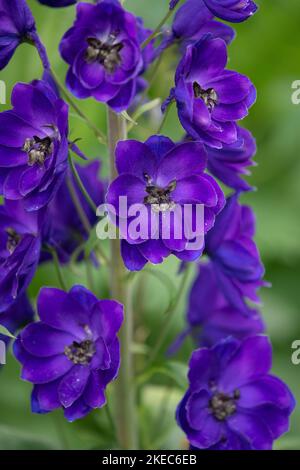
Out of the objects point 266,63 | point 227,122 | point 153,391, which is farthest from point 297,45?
point 227,122

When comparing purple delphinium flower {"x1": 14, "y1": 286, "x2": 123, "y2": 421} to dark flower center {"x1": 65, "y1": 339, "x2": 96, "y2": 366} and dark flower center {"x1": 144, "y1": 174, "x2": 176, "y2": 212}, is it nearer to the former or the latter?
dark flower center {"x1": 65, "y1": 339, "x2": 96, "y2": 366}

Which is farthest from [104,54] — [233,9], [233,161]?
[233,161]

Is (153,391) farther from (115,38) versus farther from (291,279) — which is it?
(115,38)

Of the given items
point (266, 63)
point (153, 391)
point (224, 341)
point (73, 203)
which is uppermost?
point (266, 63)

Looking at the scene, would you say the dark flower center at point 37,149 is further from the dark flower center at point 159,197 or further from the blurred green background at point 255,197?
the blurred green background at point 255,197

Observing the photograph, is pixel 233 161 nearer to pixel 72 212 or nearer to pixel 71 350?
pixel 72 212

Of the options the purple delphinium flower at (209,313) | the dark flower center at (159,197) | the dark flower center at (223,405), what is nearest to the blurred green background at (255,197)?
the purple delphinium flower at (209,313)

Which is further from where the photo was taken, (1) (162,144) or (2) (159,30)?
(2) (159,30)
